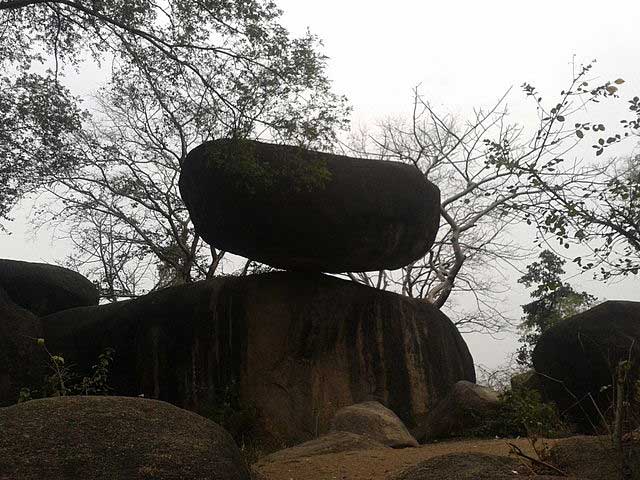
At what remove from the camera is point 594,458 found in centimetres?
383

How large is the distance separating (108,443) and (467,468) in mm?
2155

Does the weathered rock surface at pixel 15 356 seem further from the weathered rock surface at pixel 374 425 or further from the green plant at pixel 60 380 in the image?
the weathered rock surface at pixel 374 425

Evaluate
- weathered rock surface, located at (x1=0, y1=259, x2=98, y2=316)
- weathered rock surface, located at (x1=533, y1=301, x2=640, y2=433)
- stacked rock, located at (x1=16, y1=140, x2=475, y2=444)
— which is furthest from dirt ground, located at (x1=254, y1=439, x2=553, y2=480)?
weathered rock surface, located at (x1=0, y1=259, x2=98, y2=316)

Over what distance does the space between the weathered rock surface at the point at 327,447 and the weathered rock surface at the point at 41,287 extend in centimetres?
967

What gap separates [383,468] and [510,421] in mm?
4400

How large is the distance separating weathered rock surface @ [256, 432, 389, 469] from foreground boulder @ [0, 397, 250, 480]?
2.28 metres

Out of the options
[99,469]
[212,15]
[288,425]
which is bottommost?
[99,469]

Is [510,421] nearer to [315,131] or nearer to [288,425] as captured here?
[288,425]

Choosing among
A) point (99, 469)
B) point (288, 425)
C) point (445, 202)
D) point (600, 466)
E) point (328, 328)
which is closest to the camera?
point (99, 469)

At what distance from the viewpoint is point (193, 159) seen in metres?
11.2

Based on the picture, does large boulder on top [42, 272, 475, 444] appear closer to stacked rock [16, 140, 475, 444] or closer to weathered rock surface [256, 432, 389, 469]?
stacked rock [16, 140, 475, 444]

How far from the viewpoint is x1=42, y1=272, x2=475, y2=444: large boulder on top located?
445 inches

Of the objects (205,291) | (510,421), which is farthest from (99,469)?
(205,291)

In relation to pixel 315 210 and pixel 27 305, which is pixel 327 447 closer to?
pixel 315 210
